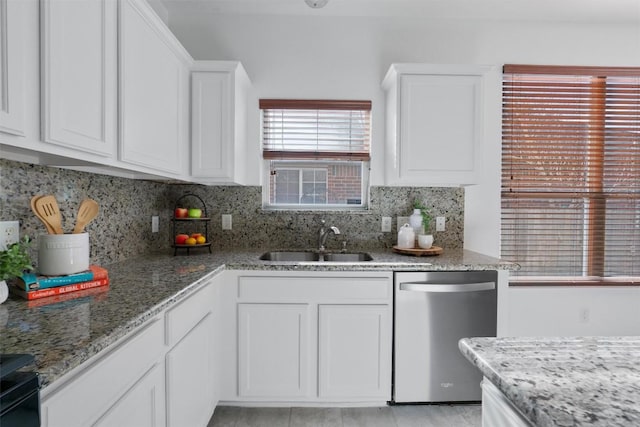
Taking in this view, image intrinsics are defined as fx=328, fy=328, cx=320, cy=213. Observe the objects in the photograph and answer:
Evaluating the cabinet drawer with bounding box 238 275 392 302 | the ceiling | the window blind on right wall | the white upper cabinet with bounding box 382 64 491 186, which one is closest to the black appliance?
the cabinet drawer with bounding box 238 275 392 302

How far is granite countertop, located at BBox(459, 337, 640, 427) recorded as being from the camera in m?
0.46

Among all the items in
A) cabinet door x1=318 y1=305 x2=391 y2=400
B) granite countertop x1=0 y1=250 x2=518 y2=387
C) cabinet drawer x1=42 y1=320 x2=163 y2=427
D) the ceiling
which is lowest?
cabinet door x1=318 y1=305 x2=391 y2=400

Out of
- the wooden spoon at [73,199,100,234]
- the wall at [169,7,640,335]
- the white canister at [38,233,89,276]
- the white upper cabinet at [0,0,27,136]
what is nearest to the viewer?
the white upper cabinet at [0,0,27,136]

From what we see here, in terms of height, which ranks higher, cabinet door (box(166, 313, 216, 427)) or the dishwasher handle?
the dishwasher handle

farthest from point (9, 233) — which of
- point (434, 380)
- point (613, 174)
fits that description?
point (613, 174)

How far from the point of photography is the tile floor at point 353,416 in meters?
1.91

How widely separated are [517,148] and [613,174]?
82 centimetres

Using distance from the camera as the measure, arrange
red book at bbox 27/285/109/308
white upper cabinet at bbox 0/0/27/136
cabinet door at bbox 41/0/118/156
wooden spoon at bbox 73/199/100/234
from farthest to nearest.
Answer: wooden spoon at bbox 73/199/100/234, red book at bbox 27/285/109/308, cabinet door at bbox 41/0/118/156, white upper cabinet at bbox 0/0/27/136

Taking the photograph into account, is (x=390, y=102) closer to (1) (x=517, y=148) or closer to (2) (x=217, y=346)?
(1) (x=517, y=148)

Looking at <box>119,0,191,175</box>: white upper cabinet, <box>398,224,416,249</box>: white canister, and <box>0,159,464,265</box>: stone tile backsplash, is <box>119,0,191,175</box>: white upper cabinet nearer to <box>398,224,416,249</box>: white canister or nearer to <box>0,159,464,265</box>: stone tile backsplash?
<box>0,159,464,265</box>: stone tile backsplash

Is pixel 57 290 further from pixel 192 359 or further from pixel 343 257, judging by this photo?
pixel 343 257

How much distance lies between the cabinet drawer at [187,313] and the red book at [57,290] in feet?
1.11

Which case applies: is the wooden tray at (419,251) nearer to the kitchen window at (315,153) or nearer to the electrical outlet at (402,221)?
the electrical outlet at (402,221)

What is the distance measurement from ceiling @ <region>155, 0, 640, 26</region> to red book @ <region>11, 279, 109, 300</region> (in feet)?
7.13
